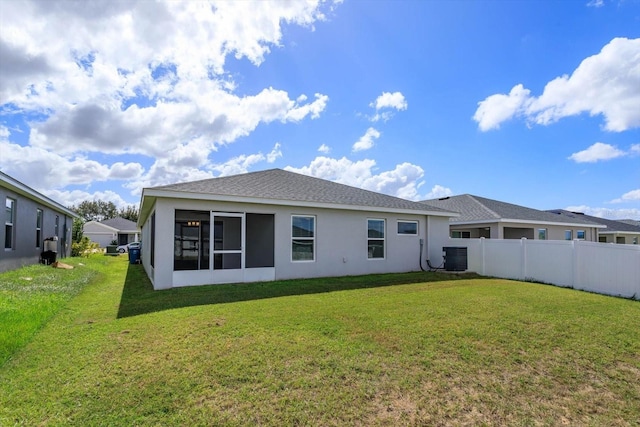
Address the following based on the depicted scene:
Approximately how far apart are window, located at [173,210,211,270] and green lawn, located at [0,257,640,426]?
9.37m

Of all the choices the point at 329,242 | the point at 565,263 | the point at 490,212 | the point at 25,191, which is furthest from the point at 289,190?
the point at 490,212

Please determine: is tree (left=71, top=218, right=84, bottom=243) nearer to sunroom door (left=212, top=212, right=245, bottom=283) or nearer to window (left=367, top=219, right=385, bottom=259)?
sunroom door (left=212, top=212, right=245, bottom=283)

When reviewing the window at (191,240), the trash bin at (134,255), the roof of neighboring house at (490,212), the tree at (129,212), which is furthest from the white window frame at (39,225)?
the tree at (129,212)

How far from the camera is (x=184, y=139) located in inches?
855

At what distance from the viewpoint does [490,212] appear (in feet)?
65.3

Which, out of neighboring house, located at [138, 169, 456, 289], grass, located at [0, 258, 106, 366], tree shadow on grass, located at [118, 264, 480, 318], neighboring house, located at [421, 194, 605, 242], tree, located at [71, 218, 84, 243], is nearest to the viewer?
grass, located at [0, 258, 106, 366]

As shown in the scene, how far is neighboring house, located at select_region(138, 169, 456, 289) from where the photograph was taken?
9.78m

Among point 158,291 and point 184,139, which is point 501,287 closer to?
point 158,291

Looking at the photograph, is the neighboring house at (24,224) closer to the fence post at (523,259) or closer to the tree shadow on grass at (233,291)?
the tree shadow on grass at (233,291)

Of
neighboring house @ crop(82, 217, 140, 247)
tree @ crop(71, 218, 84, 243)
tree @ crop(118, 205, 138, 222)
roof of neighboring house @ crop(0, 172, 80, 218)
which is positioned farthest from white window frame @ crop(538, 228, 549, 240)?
tree @ crop(118, 205, 138, 222)

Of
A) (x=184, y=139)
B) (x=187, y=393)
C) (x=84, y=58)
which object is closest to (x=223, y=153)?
(x=184, y=139)

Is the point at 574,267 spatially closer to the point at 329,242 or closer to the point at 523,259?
the point at 523,259

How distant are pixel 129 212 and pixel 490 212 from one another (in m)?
66.9

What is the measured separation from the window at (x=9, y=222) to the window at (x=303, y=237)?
10013 millimetres
